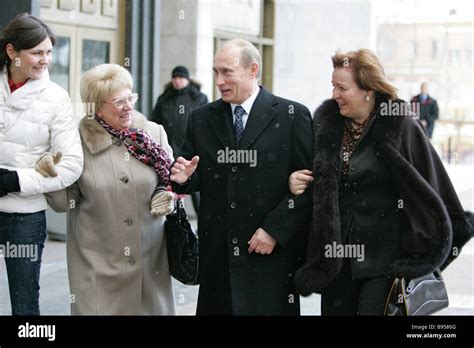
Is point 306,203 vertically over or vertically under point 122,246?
over

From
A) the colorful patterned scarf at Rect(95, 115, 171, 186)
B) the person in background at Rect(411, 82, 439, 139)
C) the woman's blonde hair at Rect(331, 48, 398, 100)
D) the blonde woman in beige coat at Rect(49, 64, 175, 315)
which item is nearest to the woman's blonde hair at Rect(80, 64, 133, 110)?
the blonde woman in beige coat at Rect(49, 64, 175, 315)

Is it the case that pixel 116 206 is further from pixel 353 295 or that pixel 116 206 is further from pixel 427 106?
pixel 427 106

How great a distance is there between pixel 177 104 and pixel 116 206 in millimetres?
5151

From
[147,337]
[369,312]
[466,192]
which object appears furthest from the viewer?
[466,192]

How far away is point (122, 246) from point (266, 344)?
910 millimetres

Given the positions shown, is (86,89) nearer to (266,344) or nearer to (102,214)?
(102,214)

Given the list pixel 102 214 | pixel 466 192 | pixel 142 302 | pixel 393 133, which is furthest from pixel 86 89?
pixel 466 192

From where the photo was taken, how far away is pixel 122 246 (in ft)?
15.3

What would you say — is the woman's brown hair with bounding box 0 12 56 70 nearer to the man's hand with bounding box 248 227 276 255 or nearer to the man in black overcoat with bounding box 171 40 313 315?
the man in black overcoat with bounding box 171 40 313 315

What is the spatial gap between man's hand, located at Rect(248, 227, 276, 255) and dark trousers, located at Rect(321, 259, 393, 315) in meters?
0.36

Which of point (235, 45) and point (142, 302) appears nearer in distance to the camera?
point (235, 45)

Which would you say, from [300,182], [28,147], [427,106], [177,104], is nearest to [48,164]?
[28,147]

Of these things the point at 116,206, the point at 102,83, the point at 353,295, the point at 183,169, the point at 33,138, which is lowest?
the point at 353,295

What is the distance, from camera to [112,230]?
15.2 ft
